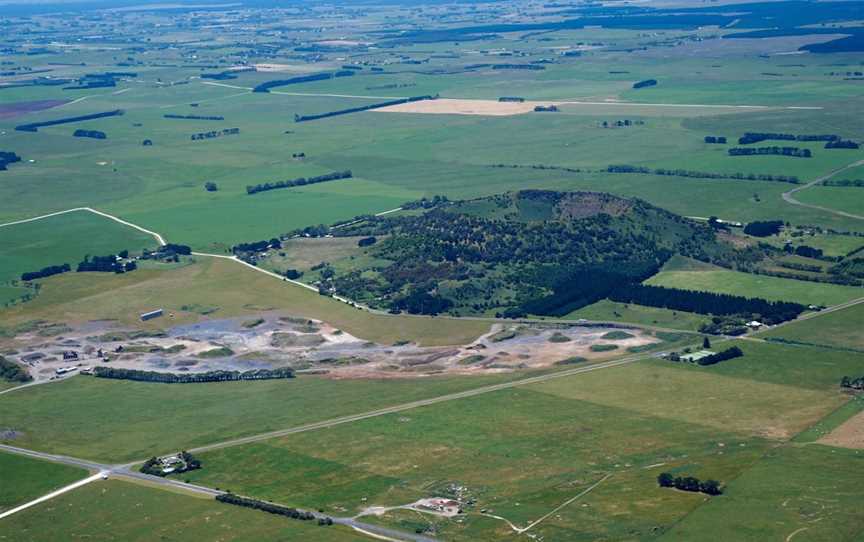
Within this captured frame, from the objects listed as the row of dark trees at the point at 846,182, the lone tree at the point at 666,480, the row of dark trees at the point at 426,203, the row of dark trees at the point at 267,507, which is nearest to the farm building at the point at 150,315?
the row of dark trees at the point at 267,507

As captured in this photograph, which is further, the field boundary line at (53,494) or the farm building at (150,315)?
the farm building at (150,315)

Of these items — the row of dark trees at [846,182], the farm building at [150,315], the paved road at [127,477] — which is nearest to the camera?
the paved road at [127,477]

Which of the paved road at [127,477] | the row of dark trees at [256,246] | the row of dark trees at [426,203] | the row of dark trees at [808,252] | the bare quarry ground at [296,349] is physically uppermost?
the row of dark trees at [426,203]

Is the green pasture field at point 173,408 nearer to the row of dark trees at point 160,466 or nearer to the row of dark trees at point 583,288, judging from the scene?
the row of dark trees at point 160,466

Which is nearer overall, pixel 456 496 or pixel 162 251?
pixel 456 496

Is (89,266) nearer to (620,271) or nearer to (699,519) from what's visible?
(620,271)

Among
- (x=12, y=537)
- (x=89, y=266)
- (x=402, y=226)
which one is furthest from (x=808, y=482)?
(x=89, y=266)
